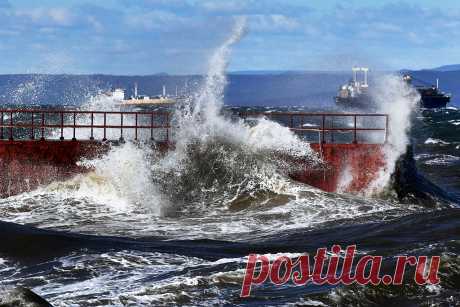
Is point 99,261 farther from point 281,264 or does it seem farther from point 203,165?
point 203,165

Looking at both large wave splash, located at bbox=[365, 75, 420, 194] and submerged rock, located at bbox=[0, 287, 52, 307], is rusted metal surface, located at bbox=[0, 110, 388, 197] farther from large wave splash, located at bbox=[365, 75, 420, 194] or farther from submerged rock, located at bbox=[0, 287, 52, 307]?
submerged rock, located at bbox=[0, 287, 52, 307]

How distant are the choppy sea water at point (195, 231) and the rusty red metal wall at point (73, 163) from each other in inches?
12.4

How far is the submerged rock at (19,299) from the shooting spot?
25.8ft

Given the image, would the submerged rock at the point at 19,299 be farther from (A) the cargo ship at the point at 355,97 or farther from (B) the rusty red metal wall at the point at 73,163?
(A) the cargo ship at the point at 355,97

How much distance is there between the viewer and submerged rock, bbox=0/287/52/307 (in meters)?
7.87

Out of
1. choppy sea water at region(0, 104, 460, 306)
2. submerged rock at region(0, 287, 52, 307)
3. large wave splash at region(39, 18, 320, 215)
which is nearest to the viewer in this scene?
submerged rock at region(0, 287, 52, 307)

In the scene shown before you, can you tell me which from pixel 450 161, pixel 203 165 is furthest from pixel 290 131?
pixel 450 161

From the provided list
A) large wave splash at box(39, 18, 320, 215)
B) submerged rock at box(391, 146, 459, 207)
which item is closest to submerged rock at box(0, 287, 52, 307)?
large wave splash at box(39, 18, 320, 215)

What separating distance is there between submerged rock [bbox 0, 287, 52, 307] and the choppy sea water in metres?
0.45

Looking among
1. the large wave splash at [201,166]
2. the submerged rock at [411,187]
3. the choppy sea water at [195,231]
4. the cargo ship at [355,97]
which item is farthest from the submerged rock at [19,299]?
the cargo ship at [355,97]

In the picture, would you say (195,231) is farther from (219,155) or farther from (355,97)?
(355,97)

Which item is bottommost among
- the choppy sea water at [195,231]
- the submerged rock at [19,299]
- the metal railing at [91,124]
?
the choppy sea water at [195,231]

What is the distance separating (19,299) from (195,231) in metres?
7.88

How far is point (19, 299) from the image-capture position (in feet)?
25.9
